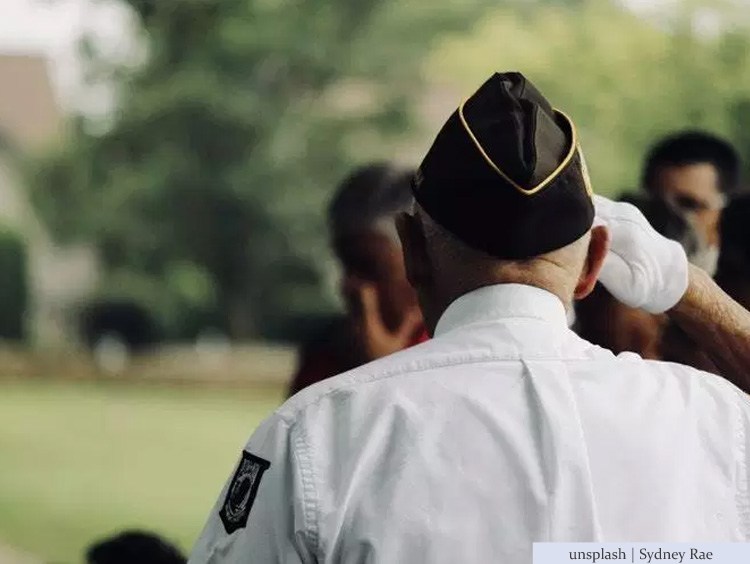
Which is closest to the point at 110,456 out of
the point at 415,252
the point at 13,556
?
the point at 13,556

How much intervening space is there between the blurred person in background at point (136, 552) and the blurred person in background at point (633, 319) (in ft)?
2.03

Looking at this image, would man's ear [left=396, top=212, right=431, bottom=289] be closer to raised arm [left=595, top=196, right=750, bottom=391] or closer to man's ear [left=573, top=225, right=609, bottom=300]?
man's ear [left=573, top=225, right=609, bottom=300]

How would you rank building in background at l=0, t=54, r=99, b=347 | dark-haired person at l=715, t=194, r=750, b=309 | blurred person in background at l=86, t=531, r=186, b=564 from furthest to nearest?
building in background at l=0, t=54, r=99, b=347
blurred person in background at l=86, t=531, r=186, b=564
dark-haired person at l=715, t=194, r=750, b=309

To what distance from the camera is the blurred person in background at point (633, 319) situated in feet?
5.51

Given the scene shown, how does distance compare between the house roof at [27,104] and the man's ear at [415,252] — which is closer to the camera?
the man's ear at [415,252]

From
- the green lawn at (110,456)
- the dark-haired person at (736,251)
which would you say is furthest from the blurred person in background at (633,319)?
the green lawn at (110,456)

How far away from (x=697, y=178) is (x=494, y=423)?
4.63 ft

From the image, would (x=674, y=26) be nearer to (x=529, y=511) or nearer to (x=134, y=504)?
(x=134, y=504)

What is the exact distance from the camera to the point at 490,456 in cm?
96

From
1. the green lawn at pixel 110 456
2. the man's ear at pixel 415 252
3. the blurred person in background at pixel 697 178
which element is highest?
the man's ear at pixel 415 252

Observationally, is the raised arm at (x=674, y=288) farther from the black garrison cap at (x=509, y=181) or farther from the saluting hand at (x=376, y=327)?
the saluting hand at (x=376, y=327)

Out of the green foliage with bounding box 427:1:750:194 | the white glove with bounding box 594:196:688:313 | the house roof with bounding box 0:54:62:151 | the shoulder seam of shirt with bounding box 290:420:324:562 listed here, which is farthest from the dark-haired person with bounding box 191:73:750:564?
the green foliage with bounding box 427:1:750:194

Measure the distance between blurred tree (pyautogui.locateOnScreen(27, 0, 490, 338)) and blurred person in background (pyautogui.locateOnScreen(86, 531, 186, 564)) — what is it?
130cm

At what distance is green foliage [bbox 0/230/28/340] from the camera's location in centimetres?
314
